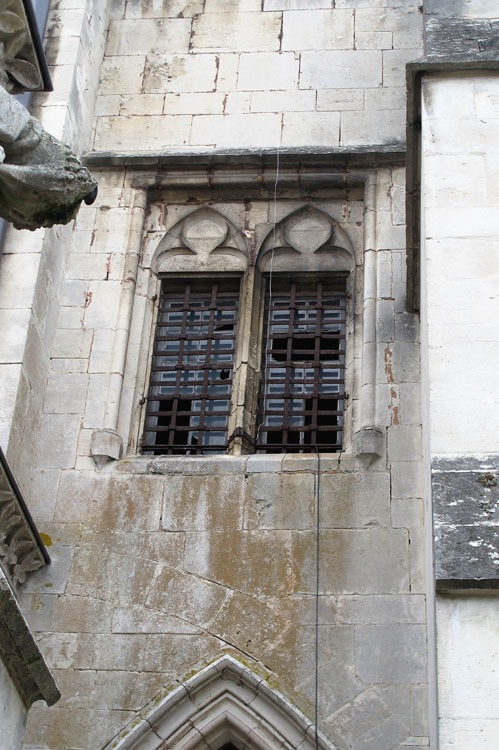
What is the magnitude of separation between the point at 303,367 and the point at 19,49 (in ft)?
14.0

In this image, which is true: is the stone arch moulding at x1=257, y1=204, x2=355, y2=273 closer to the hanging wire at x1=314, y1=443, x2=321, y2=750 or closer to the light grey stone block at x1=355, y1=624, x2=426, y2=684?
the hanging wire at x1=314, y1=443, x2=321, y2=750

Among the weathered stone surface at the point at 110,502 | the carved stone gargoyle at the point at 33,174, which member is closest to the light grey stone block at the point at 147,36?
the weathered stone surface at the point at 110,502

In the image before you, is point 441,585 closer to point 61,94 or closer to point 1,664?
point 1,664

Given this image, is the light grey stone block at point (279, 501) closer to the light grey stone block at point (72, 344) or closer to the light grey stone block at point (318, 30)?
the light grey stone block at point (72, 344)

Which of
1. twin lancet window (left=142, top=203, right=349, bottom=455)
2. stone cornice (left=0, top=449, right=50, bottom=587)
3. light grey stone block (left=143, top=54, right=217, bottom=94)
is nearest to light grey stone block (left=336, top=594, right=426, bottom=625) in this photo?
twin lancet window (left=142, top=203, right=349, bottom=455)

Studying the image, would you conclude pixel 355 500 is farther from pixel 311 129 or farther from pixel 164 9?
pixel 164 9

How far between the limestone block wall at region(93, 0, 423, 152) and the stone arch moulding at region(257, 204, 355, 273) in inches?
21.5

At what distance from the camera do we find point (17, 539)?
7715 mm

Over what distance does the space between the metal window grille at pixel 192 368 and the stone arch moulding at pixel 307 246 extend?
0.35 m

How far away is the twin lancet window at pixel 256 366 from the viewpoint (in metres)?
8.76


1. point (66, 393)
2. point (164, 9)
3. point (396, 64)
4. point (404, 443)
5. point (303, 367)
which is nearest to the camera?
point (404, 443)

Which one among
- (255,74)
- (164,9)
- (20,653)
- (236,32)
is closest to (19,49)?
(20,653)

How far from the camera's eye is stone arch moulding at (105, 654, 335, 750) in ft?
23.9

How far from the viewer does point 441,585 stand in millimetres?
5316
